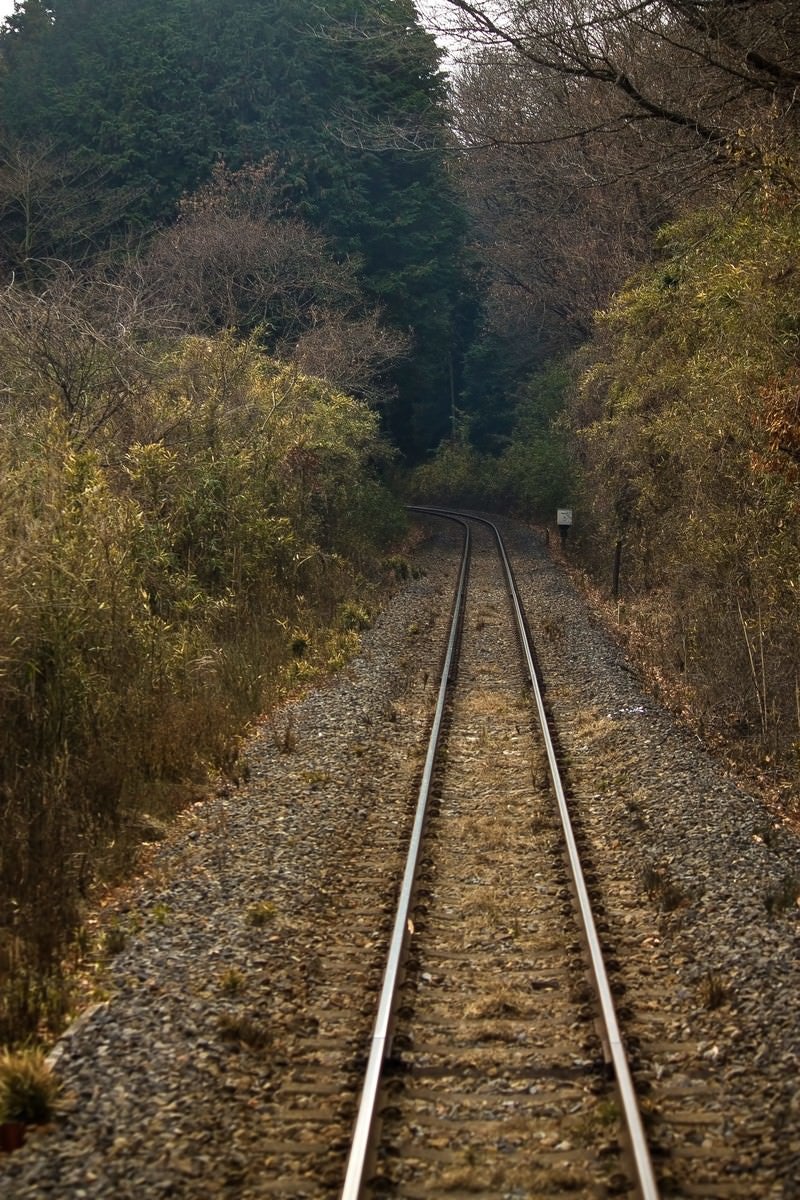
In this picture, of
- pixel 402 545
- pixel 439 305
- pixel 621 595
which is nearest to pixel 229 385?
pixel 621 595

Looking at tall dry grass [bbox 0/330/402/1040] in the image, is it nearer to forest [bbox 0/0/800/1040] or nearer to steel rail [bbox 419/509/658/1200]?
forest [bbox 0/0/800/1040]

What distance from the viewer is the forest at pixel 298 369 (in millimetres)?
10398

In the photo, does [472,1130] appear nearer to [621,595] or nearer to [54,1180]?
[54,1180]

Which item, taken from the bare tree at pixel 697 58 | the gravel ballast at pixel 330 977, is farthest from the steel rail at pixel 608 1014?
the bare tree at pixel 697 58

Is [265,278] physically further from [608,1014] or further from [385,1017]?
[608,1014]

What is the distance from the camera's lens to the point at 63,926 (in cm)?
721

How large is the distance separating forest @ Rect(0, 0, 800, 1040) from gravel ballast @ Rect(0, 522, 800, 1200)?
2.03 feet

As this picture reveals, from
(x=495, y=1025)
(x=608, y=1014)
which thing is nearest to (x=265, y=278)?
(x=495, y=1025)

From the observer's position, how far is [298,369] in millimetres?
26312

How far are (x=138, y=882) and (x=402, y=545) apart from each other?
27.8m

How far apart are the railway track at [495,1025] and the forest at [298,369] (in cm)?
193

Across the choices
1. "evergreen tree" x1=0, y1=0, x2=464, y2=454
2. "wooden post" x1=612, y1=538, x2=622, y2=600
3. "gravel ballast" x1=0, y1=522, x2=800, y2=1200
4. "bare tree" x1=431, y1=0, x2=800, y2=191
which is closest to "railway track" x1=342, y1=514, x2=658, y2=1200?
"gravel ballast" x1=0, y1=522, x2=800, y2=1200

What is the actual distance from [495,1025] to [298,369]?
21.4 m

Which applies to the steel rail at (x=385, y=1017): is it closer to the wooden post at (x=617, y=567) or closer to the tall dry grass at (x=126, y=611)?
the tall dry grass at (x=126, y=611)
